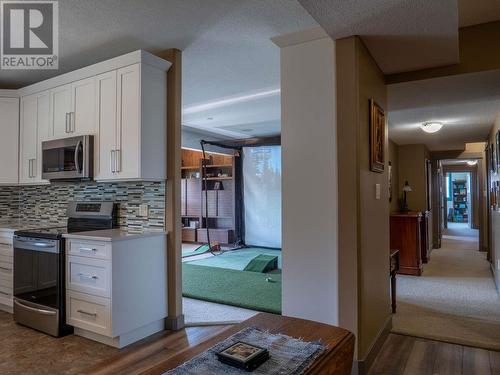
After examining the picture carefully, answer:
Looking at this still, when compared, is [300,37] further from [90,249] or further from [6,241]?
[6,241]

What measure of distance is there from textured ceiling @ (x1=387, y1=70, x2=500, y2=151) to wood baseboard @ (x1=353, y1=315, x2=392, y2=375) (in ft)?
7.30

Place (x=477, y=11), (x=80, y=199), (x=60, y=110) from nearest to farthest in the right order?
(x=477, y=11), (x=60, y=110), (x=80, y=199)

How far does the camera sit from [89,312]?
2836 mm

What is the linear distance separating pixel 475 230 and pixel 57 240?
12.9 metres

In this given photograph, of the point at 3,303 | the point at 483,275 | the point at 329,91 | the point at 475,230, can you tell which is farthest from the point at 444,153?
the point at 3,303

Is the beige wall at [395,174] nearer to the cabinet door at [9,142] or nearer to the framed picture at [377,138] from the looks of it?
the framed picture at [377,138]

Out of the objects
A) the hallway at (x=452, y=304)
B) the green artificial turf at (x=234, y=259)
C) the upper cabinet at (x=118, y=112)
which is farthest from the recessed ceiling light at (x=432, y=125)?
the upper cabinet at (x=118, y=112)

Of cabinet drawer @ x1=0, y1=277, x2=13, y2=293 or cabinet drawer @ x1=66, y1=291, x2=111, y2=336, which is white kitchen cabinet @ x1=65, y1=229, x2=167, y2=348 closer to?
cabinet drawer @ x1=66, y1=291, x2=111, y2=336

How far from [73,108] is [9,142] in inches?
46.0

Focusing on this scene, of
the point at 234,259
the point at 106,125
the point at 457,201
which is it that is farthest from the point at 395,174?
the point at 457,201

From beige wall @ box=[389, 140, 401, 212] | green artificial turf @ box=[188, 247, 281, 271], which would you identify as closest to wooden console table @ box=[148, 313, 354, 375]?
green artificial turf @ box=[188, 247, 281, 271]

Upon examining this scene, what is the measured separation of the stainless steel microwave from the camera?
126 inches

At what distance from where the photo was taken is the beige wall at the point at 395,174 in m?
6.55

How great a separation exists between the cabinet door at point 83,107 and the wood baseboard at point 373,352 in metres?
2.98
